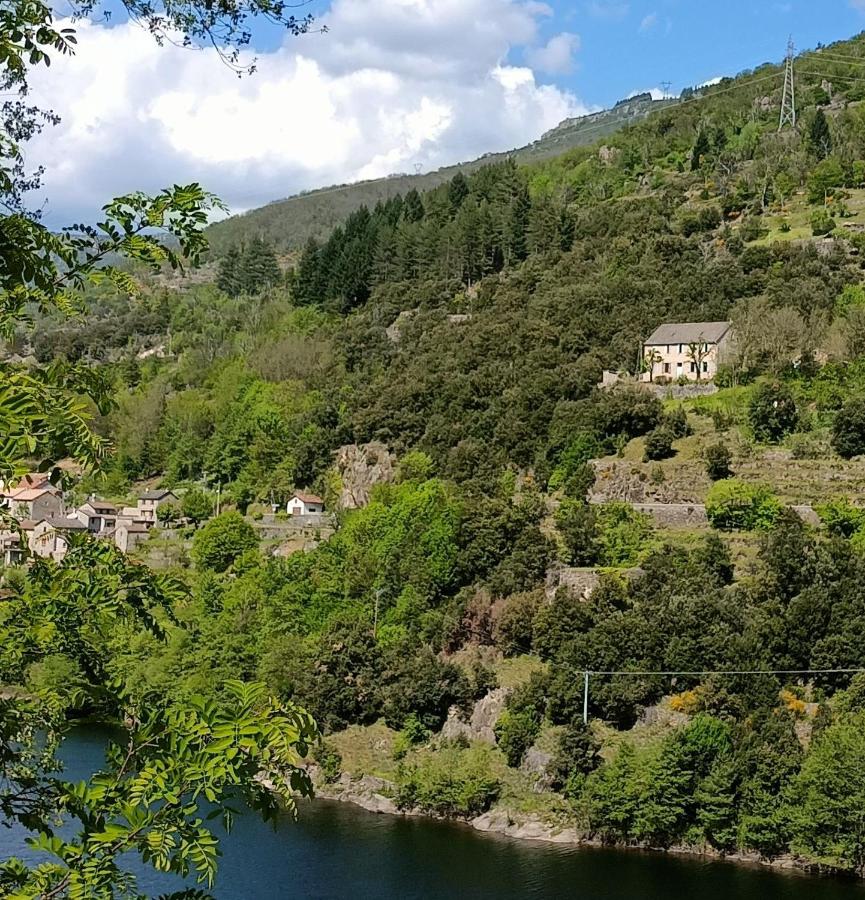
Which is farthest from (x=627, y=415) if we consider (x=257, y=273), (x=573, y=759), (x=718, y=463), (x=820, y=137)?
(x=257, y=273)

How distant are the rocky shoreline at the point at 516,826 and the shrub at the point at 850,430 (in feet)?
41.4

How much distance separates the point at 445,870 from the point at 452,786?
378 centimetres

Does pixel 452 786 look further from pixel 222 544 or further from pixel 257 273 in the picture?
pixel 257 273

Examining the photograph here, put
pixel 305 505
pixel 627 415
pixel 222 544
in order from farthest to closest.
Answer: pixel 305 505 → pixel 222 544 → pixel 627 415

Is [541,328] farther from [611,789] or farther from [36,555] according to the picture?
[36,555]

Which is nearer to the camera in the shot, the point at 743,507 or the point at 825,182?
the point at 743,507

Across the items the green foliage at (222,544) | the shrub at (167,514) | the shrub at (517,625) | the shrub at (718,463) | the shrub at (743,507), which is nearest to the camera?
the shrub at (517,625)

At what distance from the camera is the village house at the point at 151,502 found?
44906 millimetres

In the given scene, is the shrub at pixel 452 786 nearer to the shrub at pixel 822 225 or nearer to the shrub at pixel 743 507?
the shrub at pixel 743 507

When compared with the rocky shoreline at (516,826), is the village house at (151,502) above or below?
above

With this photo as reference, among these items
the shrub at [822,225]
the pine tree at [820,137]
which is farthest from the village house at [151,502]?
the pine tree at [820,137]

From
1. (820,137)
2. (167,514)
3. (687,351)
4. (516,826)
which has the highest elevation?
(820,137)

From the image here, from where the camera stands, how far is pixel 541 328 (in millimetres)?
42000

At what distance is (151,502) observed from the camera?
149ft
